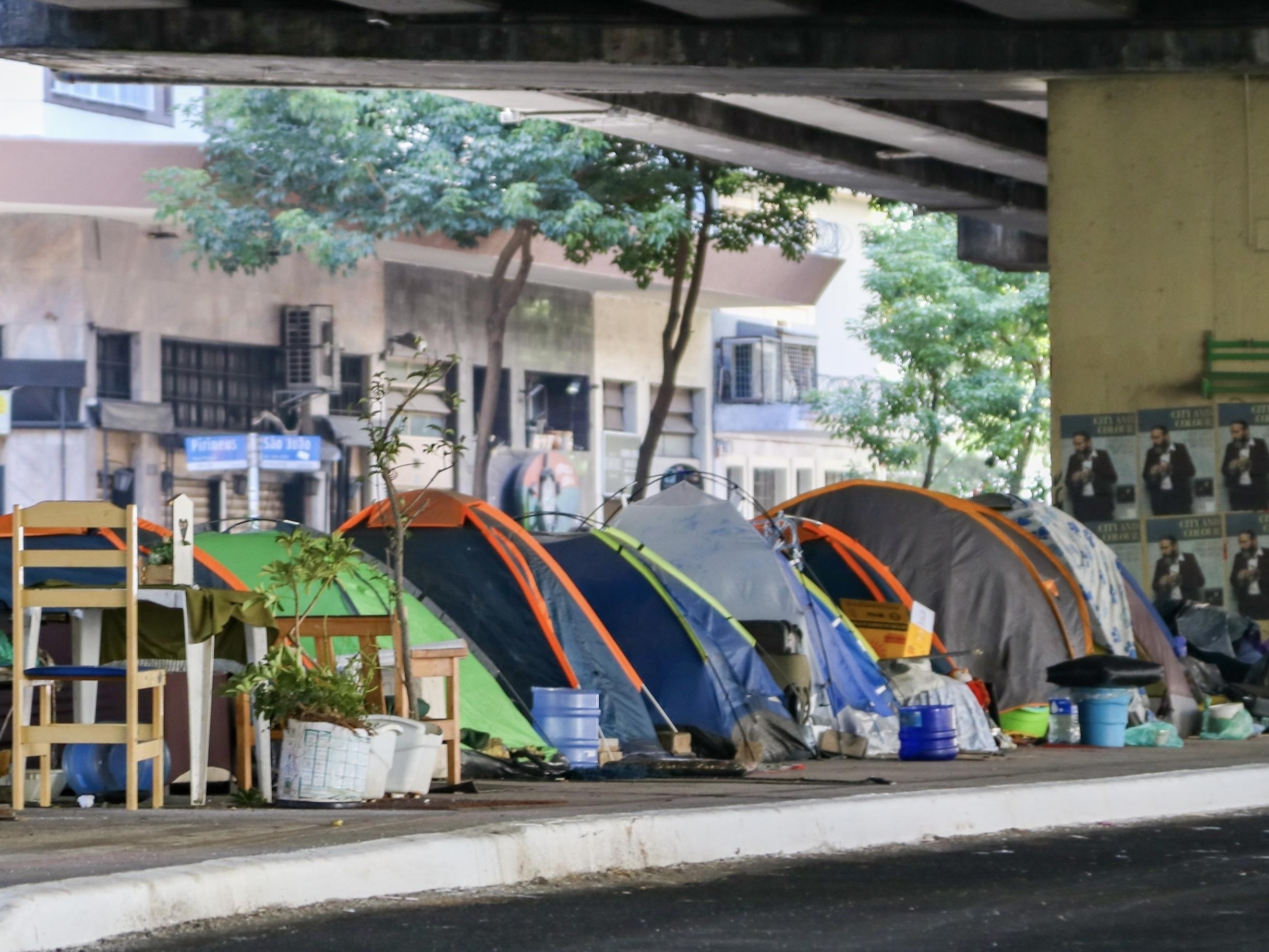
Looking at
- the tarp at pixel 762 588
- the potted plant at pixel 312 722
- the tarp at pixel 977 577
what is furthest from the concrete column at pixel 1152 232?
the potted plant at pixel 312 722

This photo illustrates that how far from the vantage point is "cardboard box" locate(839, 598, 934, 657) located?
41.0 feet

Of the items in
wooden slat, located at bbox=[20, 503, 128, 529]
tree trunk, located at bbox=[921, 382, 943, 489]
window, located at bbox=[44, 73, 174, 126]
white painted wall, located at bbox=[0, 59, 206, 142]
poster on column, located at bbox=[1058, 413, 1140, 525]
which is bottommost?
wooden slat, located at bbox=[20, 503, 128, 529]

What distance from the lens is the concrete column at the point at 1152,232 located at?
15.6 m

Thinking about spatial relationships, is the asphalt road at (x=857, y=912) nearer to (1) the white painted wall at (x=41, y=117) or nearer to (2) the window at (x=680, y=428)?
(1) the white painted wall at (x=41, y=117)

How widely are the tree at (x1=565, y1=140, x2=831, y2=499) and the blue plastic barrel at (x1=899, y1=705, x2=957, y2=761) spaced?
17843mm

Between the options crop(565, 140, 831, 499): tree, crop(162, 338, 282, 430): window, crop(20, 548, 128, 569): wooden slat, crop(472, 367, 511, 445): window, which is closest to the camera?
crop(20, 548, 128, 569): wooden slat

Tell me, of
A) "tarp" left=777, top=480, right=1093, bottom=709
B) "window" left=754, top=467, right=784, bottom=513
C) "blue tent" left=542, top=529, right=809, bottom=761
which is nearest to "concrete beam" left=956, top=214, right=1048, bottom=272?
"window" left=754, top=467, right=784, bottom=513

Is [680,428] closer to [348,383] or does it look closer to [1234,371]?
[348,383]

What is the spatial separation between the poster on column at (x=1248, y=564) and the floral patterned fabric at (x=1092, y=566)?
168 centimetres

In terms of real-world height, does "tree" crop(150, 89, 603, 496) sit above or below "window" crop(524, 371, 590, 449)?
above

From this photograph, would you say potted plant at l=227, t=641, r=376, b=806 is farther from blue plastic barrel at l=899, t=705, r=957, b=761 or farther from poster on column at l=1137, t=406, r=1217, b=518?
poster on column at l=1137, t=406, r=1217, b=518

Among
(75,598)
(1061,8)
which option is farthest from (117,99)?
(75,598)

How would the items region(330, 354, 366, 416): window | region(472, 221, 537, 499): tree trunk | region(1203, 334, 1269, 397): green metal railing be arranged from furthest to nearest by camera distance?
region(330, 354, 366, 416): window
region(472, 221, 537, 499): tree trunk
region(1203, 334, 1269, 397): green metal railing

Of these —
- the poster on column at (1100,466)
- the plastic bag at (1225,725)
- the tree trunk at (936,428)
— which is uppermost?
the tree trunk at (936,428)
